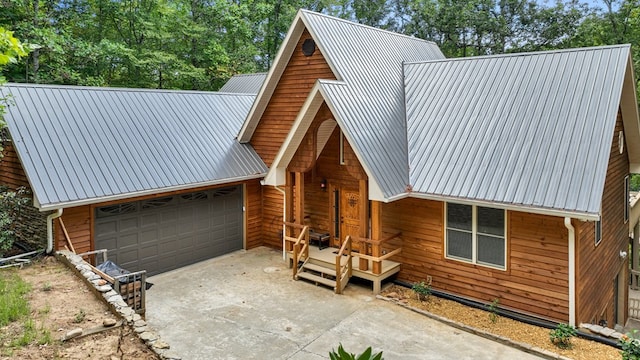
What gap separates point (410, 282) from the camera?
10.3 metres

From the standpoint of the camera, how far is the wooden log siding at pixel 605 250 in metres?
8.55

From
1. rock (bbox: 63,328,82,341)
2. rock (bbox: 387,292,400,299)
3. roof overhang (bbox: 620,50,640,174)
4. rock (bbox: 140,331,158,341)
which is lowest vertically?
rock (bbox: 387,292,400,299)

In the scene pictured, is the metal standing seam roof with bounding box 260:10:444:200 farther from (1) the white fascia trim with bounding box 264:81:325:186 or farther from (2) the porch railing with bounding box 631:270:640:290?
(2) the porch railing with bounding box 631:270:640:290

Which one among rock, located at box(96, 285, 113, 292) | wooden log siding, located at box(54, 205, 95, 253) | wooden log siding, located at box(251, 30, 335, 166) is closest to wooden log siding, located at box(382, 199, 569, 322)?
wooden log siding, located at box(251, 30, 335, 166)

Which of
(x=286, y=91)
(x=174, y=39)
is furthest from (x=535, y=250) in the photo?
(x=174, y=39)

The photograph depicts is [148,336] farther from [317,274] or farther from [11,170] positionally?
[11,170]

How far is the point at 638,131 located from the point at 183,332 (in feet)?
37.9

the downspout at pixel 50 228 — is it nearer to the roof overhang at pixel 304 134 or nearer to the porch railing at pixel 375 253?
the roof overhang at pixel 304 134

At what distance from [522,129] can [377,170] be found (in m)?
3.23

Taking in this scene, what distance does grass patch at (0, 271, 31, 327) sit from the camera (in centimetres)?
663

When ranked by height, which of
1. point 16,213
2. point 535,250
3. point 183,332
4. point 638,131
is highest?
point 638,131

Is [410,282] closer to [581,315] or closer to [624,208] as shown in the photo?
[581,315]

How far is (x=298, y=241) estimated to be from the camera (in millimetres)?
10602

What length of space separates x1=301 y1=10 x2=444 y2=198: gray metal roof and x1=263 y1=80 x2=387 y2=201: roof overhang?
5cm
